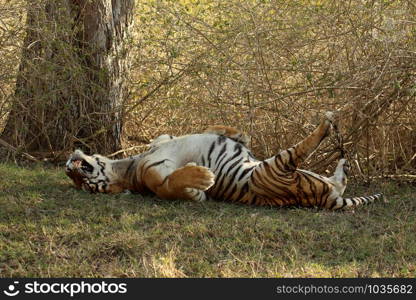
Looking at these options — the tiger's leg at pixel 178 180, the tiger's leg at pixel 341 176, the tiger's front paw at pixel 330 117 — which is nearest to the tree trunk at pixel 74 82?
the tiger's leg at pixel 178 180

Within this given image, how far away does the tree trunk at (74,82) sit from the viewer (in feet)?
26.1

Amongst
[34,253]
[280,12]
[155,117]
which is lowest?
[34,253]

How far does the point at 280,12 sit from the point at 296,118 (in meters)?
1.39

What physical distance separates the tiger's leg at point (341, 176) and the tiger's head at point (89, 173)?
81.1 inches

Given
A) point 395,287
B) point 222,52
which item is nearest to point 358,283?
point 395,287

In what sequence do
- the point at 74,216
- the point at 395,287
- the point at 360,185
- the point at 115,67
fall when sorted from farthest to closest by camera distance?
1. the point at 115,67
2. the point at 360,185
3. the point at 74,216
4. the point at 395,287

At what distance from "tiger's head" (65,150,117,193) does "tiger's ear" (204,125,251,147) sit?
3.63ft

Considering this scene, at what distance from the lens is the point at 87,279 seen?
173 inches

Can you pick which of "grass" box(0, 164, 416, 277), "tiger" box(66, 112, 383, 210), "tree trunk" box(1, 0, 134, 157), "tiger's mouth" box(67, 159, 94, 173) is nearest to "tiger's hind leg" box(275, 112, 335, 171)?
"tiger" box(66, 112, 383, 210)

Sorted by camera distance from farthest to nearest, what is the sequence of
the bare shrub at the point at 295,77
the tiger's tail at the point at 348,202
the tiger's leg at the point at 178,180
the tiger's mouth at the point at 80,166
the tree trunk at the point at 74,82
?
the tree trunk at the point at 74,82
the bare shrub at the point at 295,77
the tiger's mouth at the point at 80,166
the tiger's tail at the point at 348,202
the tiger's leg at the point at 178,180

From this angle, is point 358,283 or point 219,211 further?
point 219,211

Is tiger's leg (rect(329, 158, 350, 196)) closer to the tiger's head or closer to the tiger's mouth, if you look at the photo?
the tiger's head

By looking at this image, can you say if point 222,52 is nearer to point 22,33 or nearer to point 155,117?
point 155,117

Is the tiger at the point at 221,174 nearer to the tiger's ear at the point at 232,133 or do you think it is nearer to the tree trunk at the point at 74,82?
the tiger's ear at the point at 232,133
